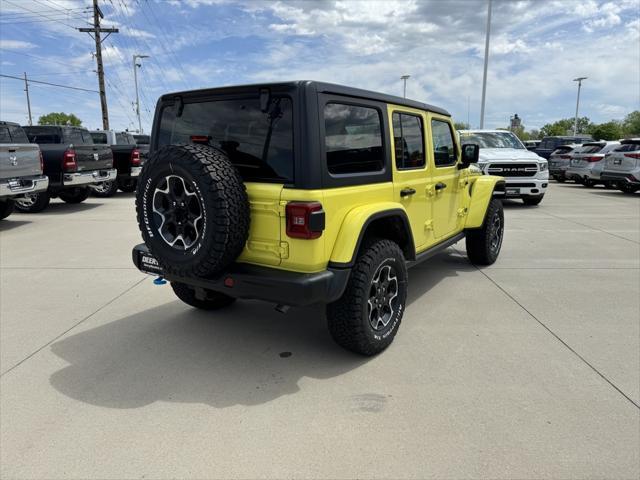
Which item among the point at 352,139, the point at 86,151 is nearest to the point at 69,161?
the point at 86,151

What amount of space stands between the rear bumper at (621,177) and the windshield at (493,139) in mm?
4383

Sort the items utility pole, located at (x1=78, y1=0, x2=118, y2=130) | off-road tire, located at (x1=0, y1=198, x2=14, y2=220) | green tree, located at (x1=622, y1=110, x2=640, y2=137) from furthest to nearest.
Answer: green tree, located at (x1=622, y1=110, x2=640, y2=137)
utility pole, located at (x1=78, y1=0, x2=118, y2=130)
off-road tire, located at (x1=0, y1=198, x2=14, y2=220)

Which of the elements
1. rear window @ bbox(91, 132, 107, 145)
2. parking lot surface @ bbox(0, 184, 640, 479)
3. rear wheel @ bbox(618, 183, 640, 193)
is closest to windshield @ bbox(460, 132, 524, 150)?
rear wheel @ bbox(618, 183, 640, 193)

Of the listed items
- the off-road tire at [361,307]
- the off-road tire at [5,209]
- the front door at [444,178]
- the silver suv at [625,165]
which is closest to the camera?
the off-road tire at [361,307]

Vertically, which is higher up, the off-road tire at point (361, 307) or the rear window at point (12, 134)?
the rear window at point (12, 134)

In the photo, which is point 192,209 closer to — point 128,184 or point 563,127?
point 128,184

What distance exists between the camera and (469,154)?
4.92 meters

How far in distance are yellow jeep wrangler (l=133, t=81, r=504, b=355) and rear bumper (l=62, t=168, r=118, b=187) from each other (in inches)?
312

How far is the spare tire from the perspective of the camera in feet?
9.04

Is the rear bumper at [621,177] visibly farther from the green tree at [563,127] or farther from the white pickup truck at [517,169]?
the green tree at [563,127]

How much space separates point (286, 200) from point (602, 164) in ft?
55.0

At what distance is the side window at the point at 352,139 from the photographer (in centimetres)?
301

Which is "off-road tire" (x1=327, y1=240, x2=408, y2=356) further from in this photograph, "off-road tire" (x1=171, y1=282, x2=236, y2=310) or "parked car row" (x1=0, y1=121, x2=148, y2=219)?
"parked car row" (x1=0, y1=121, x2=148, y2=219)

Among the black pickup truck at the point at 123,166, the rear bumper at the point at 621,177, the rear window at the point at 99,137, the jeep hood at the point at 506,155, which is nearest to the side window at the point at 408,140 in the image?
the jeep hood at the point at 506,155
